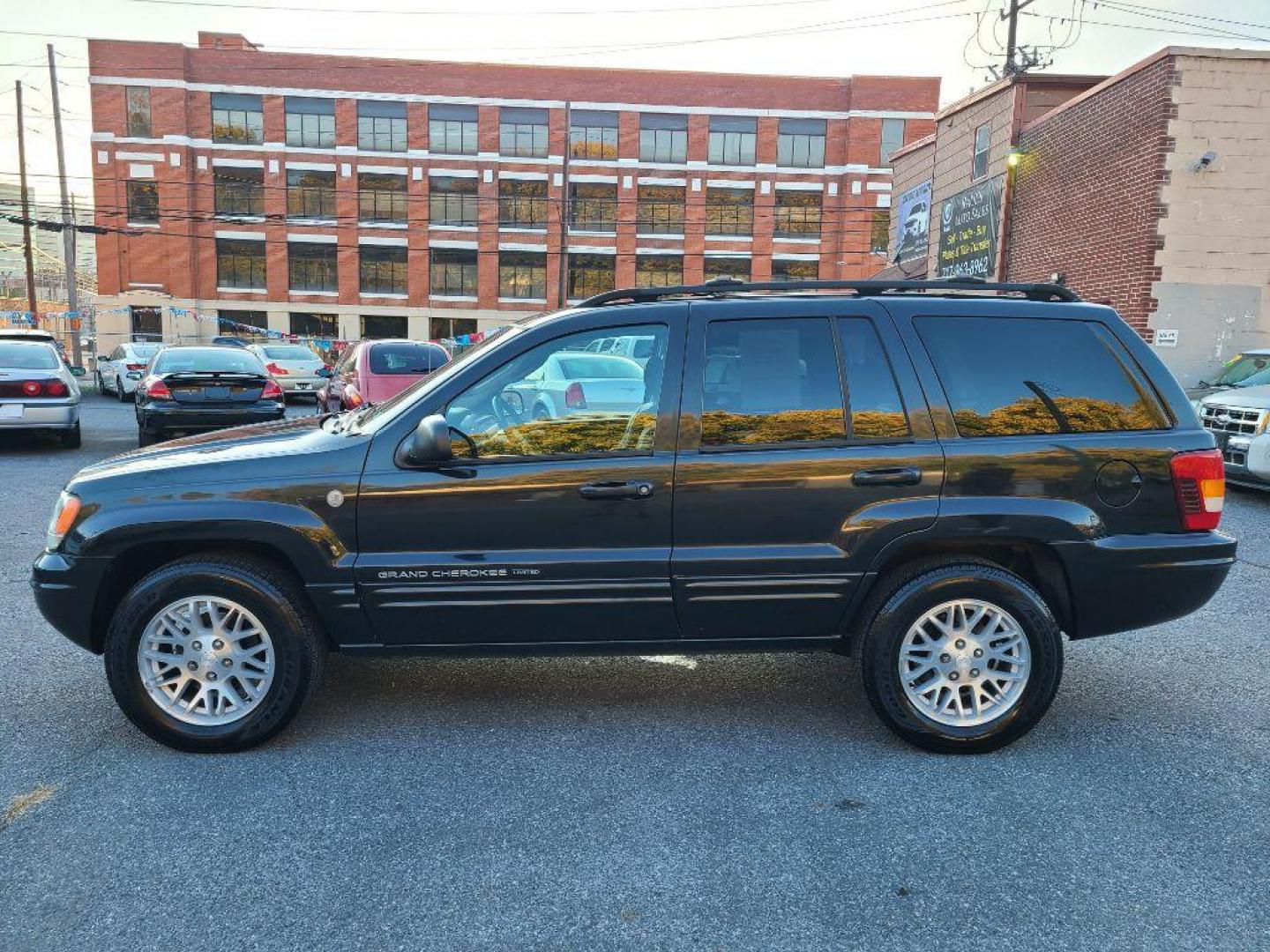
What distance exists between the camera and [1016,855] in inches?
114

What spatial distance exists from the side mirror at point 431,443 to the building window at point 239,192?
4894 cm

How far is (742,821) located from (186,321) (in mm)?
50040

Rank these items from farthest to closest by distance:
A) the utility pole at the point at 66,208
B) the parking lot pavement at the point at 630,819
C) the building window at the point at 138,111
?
the building window at the point at 138,111
the utility pole at the point at 66,208
the parking lot pavement at the point at 630,819

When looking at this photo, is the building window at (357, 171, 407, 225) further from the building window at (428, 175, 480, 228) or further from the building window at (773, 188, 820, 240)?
the building window at (773, 188, 820, 240)

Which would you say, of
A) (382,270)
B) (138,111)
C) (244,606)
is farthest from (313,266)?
(244,606)

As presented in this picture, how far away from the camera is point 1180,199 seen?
567 inches

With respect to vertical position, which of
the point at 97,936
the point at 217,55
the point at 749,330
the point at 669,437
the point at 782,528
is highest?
the point at 217,55

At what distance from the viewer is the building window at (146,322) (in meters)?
45.9

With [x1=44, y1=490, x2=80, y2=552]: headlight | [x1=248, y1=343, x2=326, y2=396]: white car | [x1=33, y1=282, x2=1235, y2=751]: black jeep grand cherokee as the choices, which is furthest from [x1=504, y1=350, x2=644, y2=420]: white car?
[x1=248, y1=343, x2=326, y2=396]: white car

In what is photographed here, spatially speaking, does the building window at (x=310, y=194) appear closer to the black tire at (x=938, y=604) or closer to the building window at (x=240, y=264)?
the building window at (x=240, y=264)

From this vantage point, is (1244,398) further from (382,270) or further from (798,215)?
(382,270)

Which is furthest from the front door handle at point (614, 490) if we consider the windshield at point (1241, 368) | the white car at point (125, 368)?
the white car at point (125, 368)

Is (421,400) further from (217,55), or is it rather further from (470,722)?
(217,55)

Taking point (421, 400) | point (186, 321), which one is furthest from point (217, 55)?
point (421, 400)
